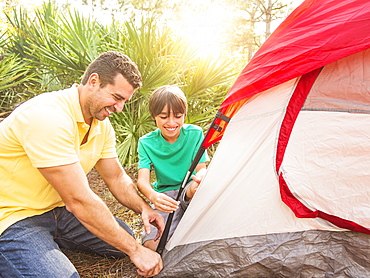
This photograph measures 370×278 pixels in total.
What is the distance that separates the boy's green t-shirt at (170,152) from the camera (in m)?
2.32

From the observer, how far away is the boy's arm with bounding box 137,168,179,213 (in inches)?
71.5

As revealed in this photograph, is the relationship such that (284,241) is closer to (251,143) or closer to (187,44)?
(251,143)

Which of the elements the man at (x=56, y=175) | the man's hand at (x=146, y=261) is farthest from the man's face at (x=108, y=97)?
the man's hand at (x=146, y=261)

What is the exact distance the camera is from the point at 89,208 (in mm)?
1644

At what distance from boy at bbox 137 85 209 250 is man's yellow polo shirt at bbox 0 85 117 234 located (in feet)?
1.41

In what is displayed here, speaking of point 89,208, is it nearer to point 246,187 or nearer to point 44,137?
Answer: point 44,137

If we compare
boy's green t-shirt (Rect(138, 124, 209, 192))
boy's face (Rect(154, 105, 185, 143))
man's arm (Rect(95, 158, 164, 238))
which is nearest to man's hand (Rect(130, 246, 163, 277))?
man's arm (Rect(95, 158, 164, 238))

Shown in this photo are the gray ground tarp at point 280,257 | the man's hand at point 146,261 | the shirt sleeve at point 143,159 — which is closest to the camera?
the gray ground tarp at point 280,257

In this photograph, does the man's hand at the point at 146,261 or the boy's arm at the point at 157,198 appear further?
the boy's arm at the point at 157,198

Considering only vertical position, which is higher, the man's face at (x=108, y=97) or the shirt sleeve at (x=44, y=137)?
the man's face at (x=108, y=97)

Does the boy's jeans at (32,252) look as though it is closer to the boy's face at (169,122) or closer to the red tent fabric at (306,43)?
the boy's face at (169,122)

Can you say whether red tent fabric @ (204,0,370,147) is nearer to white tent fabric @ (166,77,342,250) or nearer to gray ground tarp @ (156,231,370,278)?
white tent fabric @ (166,77,342,250)

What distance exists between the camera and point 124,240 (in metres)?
1.69

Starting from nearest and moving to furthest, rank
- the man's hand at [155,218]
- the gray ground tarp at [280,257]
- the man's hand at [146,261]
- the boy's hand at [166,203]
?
1. the gray ground tarp at [280,257]
2. the man's hand at [146,261]
3. the boy's hand at [166,203]
4. the man's hand at [155,218]
